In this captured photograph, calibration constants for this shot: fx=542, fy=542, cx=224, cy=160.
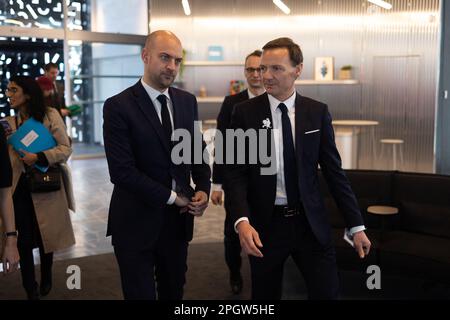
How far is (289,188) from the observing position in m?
2.45

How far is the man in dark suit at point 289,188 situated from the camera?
2.45m

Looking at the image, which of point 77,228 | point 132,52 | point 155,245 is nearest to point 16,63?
point 132,52

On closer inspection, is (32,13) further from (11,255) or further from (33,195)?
(11,255)

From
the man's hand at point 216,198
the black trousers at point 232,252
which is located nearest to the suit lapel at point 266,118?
the man's hand at point 216,198

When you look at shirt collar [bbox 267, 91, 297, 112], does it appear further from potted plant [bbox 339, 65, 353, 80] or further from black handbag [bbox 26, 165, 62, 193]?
potted plant [bbox 339, 65, 353, 80]

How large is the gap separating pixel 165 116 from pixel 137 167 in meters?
0.28

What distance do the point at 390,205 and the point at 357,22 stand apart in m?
6.25

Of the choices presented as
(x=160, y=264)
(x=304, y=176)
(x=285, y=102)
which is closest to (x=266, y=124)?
(x=285, y=102)

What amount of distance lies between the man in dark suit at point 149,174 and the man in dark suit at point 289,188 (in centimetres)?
30

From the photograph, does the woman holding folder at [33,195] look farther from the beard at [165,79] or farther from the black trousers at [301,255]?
the black trousers at [301,255]

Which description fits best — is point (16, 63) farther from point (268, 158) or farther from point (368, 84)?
point (268, 158)

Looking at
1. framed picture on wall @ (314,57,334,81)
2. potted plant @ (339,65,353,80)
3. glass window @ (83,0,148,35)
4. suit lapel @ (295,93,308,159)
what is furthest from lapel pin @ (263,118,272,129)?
glass window @ (83,0,148,35)

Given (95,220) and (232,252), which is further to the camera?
(95,220)
